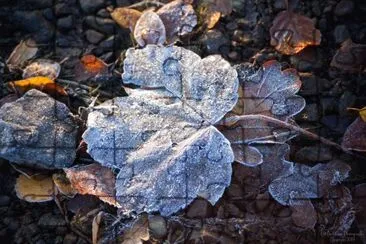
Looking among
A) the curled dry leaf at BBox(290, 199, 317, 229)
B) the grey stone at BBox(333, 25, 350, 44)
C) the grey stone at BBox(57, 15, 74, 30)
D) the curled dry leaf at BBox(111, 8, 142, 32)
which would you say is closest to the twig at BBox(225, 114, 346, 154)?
the curled dry leaf at BBox(290, 199, 317, 229)

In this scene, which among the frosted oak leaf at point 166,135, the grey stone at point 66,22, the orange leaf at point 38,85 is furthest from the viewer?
the grey stone at point 66,22

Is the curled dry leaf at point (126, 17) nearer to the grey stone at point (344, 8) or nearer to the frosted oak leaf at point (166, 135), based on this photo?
the frosted oak leaf at point (166, 135)

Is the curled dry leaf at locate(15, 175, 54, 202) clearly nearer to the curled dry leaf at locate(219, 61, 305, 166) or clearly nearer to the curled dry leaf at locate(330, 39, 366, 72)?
the curled dry leaf at locate(219, 61, 305, 166)

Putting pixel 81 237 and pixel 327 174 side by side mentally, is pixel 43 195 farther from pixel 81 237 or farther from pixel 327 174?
pixel 327 174

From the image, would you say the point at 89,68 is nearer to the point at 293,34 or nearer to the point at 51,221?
the point at 51,221

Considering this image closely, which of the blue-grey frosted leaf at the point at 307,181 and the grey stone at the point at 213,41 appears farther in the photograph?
the grey stone at the point at 213,41

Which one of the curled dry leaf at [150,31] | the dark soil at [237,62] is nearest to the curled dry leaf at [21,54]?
the dark soil at [237,62]

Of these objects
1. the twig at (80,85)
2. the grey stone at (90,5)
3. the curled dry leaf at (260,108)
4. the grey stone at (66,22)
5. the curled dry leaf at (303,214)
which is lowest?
the curled dry leaf at (303,214)
